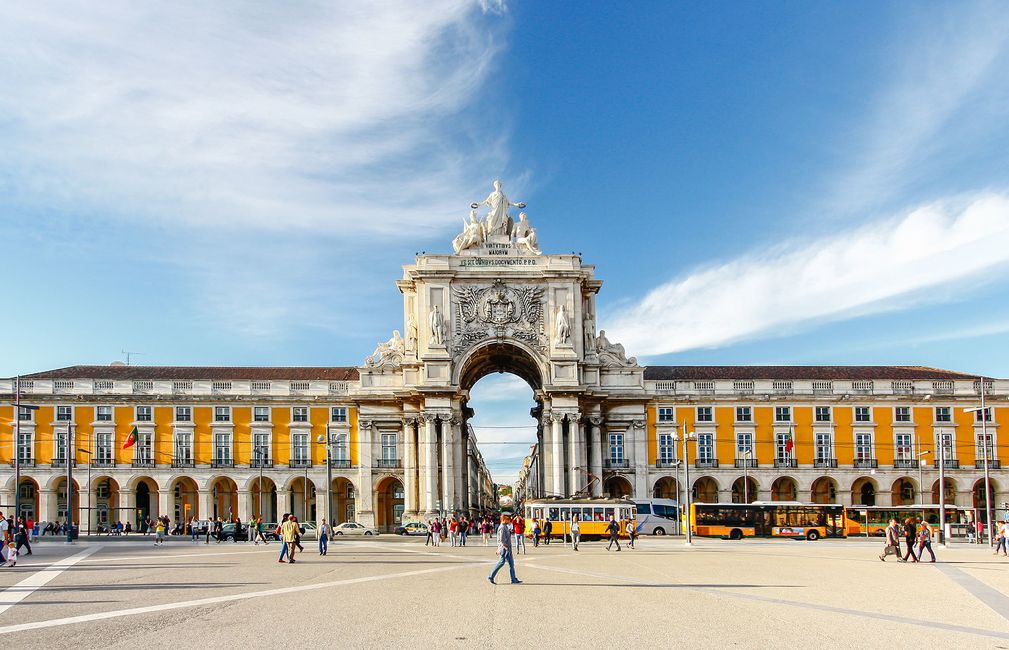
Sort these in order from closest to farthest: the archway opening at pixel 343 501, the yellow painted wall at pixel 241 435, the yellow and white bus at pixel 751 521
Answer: the yellow and white bus at pixel 751 521 → the yellow painted wall at pixel 241 435 → the archway opening at pixel 343 501

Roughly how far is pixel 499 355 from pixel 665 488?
16.8m

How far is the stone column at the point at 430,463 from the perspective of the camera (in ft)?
253

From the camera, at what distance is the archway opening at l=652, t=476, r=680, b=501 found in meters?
82.7

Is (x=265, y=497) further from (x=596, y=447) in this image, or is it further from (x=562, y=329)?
(x=562, y=329)

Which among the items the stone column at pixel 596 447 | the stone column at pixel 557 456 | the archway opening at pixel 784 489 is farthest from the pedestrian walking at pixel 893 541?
the archway opening at pixel 784 489

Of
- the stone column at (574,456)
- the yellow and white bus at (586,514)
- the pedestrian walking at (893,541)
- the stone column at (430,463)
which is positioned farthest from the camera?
the stone column at (430,463)

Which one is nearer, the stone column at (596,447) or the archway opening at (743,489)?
the stone column at (596,447)

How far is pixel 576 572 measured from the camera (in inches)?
1236

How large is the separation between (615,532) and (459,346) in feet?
108

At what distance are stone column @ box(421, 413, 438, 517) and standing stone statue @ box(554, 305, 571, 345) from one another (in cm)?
1093

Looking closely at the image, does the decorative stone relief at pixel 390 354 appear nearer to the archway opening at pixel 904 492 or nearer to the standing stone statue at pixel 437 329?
the standing stone statue at pixel 437 329

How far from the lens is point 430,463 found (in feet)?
254

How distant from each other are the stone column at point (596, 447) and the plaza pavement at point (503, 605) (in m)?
43.3

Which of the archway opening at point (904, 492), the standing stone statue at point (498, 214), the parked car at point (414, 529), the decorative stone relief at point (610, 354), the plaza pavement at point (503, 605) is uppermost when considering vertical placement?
the standing stone statue at point (498, 214)
